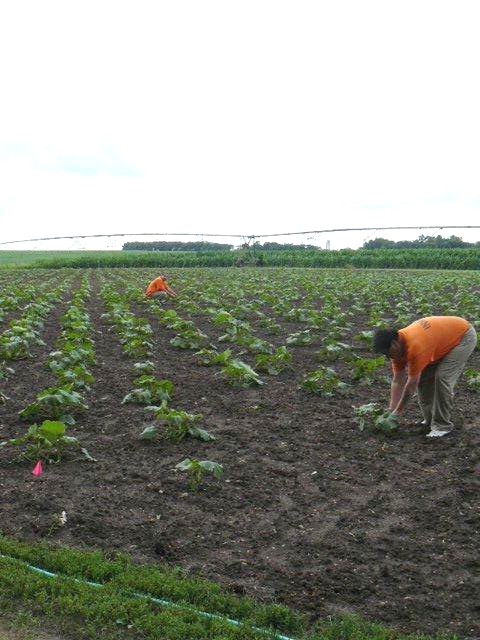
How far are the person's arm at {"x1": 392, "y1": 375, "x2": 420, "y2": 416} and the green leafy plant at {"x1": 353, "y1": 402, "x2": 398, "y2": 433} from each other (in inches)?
4.5

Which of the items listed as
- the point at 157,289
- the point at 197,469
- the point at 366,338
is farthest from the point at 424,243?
the point at 197,469

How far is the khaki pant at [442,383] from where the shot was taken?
7.96 metres

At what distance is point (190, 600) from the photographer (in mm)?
4715

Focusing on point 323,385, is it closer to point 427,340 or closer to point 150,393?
→ point 150,393

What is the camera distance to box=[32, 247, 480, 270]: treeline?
174 feet

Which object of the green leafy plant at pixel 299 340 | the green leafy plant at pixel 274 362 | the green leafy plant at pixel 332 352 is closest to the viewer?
the green leafy plant at pixel 274 362

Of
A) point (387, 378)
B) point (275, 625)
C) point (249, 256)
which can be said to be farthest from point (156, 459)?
point (249, 256)

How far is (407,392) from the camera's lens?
7715 millimetres

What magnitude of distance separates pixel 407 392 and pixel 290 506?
6.84 ft

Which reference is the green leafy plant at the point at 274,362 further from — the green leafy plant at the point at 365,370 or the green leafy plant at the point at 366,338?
the green leafy plant at the point at 366,338

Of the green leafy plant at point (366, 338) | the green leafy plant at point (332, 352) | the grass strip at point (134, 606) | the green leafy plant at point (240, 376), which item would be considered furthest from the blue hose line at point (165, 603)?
the green leafy plant at point (366, 338)

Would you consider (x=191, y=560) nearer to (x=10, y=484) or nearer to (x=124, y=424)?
(x=10, y=484)

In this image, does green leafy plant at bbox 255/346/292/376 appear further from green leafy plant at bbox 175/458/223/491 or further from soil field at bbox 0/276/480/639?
green leafy plant at bbox 175/458/223/491

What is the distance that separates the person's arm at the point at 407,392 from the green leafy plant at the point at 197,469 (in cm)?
213
